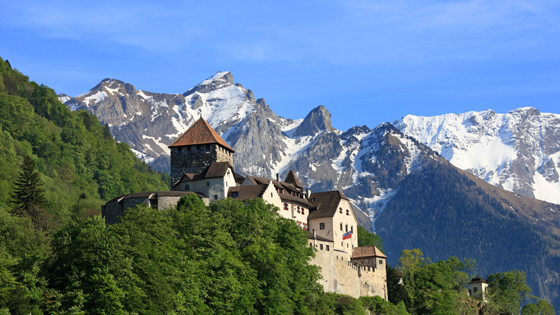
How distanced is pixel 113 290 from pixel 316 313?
34.4m

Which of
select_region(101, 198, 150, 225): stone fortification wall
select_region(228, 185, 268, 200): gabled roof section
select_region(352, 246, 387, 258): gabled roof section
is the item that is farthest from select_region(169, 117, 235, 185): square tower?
select_region(352, 246, 387, 258): gabled roof section

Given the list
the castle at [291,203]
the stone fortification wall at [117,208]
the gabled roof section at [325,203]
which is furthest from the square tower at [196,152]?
the stone fortification wall at [117,208]

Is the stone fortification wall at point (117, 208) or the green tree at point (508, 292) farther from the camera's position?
the green tree at point (508, 292)

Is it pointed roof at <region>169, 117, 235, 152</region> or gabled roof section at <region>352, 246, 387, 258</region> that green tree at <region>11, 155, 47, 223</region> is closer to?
pointed roof at <region>169, 117, 235, 152</region>

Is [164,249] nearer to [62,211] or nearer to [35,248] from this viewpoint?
[35,248]

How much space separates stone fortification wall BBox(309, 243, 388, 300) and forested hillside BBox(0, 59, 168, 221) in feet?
177

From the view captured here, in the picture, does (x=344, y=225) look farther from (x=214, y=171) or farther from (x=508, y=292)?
(x=508, y=292)

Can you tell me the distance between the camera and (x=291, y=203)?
94812mm

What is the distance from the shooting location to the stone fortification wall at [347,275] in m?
86.9

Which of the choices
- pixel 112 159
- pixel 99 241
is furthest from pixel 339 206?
pixel 112 159

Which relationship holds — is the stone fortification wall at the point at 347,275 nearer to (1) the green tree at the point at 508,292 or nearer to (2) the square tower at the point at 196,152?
(2) the square tower at the point at 196,152

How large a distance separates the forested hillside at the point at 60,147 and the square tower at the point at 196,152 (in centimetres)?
3459

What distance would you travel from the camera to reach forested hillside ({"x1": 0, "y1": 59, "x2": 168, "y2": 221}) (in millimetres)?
148750

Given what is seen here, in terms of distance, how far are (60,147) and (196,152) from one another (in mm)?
78988
